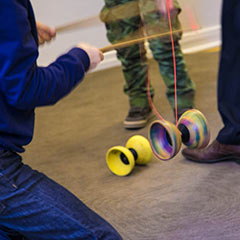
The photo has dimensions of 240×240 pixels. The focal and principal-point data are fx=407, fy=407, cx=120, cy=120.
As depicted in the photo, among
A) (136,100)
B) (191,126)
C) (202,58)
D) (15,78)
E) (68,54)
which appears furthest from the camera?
(202,58)

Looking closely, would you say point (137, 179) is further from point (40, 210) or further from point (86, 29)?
point (86, 29)

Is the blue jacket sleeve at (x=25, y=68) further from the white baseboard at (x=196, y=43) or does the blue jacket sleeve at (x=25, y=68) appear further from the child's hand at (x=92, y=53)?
the white baseboard at (x=196, y=43)

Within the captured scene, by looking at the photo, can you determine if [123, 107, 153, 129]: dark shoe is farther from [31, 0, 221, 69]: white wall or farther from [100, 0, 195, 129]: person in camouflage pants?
[31, 0, 221, 69]: white wall

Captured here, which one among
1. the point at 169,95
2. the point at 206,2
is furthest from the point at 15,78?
the point at 206,2

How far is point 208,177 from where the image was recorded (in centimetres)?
112

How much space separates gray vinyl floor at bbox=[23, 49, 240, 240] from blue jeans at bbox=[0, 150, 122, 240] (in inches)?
6.1

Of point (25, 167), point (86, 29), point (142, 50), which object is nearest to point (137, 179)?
point (25, 167)

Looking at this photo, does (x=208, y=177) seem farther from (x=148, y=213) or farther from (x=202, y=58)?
(x=202, y=58)

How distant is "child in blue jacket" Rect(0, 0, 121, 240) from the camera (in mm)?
759

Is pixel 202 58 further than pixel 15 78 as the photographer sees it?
Yes

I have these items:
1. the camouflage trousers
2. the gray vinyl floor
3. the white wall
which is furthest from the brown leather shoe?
the white wall

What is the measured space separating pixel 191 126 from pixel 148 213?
0.24 m

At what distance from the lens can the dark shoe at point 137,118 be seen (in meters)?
1.55

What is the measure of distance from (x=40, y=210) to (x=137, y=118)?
0.81m
